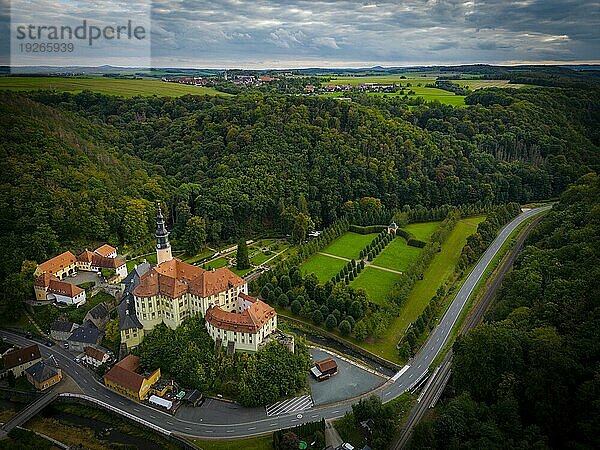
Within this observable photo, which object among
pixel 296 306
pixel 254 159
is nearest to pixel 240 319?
pixel 296 306

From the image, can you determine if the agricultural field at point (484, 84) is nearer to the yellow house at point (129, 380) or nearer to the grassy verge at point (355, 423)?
the grassy verge at point (355, 423)

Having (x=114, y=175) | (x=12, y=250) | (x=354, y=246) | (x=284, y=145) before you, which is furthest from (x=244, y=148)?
(x=12, y=250)

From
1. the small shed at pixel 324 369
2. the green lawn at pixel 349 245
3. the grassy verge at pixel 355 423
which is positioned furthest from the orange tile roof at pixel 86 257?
the grassy verge at pixel 355 423

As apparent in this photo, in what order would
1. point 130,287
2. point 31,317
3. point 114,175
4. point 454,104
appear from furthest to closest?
point 454,104 < point 114,175 < point 31,317 < point 130,287

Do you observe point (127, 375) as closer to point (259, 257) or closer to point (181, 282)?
point (181, 282)

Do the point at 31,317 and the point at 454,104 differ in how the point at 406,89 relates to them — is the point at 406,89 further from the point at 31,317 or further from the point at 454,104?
the point at 31,317

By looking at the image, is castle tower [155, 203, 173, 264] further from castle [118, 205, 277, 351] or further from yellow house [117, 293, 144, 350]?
yellow house [117, 293, 144, 350]

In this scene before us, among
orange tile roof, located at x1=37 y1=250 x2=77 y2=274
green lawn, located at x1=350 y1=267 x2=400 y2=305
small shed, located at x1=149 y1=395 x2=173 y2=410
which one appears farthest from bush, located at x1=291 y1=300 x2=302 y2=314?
orange tile roof, located at x1=37 y1=250 x2=77 y2=274
